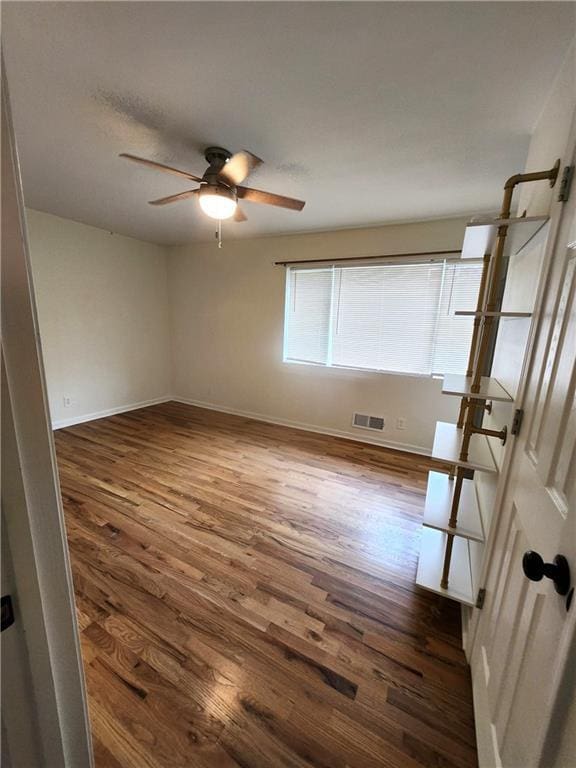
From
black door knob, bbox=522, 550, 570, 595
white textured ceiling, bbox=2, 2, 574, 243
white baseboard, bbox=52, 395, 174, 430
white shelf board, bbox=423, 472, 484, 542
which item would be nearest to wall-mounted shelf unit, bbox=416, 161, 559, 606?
white shelf board, bbox=423, 472, 484, 542

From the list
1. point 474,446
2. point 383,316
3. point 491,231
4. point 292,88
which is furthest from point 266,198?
point 474,446

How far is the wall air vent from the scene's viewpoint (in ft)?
11.4

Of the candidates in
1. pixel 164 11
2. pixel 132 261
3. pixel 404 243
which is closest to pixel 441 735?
pixel 164 11

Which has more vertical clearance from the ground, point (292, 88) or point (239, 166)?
point (292, 88)

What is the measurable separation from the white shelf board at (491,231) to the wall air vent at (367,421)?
2236 mm

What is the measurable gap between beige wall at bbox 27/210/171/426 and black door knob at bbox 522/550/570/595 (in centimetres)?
440

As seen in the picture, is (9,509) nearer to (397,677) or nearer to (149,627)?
(149,627)

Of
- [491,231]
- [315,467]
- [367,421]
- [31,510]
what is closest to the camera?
[31,510]

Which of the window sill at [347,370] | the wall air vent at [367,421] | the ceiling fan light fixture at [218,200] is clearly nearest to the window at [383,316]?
the window sill at [347,370]

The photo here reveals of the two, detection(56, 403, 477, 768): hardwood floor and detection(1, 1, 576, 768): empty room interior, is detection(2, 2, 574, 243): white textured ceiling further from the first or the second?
detection(56, 403, 477, 768): hardwood floor

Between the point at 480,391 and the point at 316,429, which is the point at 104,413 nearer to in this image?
the point at 316,429

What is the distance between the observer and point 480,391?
1.27 meters

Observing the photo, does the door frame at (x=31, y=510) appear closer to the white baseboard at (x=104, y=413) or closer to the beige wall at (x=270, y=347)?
the beige wall at (x=270, y=347)

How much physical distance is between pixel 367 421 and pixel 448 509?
198 cm
